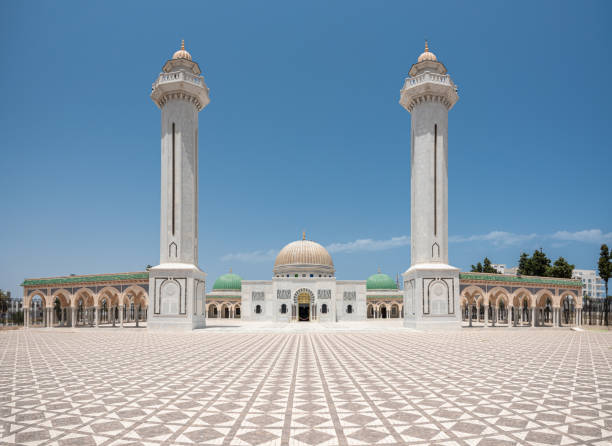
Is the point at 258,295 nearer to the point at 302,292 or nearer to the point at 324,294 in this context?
the point at 302,292

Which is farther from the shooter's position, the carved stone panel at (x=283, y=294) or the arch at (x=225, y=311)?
the arch at (x=225, y=311)

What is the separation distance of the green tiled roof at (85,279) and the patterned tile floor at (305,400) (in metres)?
18.2

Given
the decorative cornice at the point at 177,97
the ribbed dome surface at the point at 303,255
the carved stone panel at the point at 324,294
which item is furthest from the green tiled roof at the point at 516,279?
the ribbed dome surface at the point at 303,255

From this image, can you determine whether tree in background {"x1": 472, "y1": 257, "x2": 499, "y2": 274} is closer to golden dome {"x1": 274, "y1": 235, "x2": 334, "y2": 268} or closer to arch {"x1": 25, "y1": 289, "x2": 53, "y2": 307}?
golden dome {"x1": 274, "y1": 235, "x2": 334, "y2": 268}

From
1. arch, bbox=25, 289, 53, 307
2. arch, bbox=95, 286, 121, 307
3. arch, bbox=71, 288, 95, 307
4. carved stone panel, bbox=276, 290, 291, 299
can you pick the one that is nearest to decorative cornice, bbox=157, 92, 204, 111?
arch, bbox=95, 286, 121, 307

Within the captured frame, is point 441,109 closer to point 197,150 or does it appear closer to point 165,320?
point 197,150

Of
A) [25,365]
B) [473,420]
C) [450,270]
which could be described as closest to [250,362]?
[25,365]

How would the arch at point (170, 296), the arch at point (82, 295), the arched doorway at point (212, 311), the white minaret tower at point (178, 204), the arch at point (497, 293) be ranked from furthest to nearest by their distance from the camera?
the arched doorway at point (212, 311)
the arch at point (497, 293)
the arch at point (82, 295)
the white minaret tower at point (178, 204)
the arch at point (170, 296)

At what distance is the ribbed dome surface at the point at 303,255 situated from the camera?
54.2m

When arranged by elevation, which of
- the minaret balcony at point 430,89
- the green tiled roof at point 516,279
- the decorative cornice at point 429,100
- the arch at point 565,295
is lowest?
the arch at point 565,295

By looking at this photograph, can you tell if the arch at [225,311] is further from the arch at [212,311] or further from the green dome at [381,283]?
the green dome at [381,283]

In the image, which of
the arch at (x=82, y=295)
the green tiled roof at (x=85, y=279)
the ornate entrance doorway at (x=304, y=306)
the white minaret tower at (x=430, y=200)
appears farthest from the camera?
the ornate entrance doorway at (x=304, y=306)

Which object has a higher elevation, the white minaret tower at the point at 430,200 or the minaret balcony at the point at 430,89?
the minaret balcony at the point at 430,89

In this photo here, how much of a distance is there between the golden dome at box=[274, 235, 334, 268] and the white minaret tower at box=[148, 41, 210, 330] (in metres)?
21.9
